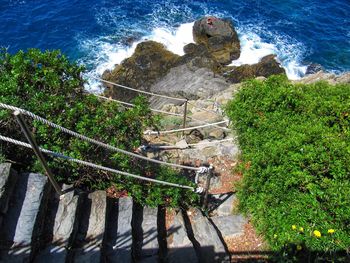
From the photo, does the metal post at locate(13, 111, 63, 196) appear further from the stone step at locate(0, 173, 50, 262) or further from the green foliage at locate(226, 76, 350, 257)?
the green foliage at locate(226, 76, 350, 257)

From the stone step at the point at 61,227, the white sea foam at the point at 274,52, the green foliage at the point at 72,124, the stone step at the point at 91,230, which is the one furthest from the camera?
the white sea foam at the point at 274,52

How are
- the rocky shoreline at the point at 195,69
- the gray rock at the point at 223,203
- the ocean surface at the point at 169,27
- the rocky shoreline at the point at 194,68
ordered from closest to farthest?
the gray rock at the point at 223,203
the rocky shoreline at the point at 195,69
the rocky shoreline at the point at 194,68
the ocean surface at the point at 169,27

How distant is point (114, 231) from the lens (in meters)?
6.56

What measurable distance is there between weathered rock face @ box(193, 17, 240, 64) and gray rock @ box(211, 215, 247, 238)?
14.4 m

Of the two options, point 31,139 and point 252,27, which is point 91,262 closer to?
point 31,139

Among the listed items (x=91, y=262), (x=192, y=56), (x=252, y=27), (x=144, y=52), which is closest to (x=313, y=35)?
(x=252, y=27)

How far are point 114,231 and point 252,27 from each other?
69.4ft

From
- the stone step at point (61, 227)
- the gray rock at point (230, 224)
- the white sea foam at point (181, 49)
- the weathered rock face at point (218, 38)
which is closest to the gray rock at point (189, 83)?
the weathered rock face at point (218, 38)

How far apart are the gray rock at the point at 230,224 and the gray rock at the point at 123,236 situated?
2.12 m

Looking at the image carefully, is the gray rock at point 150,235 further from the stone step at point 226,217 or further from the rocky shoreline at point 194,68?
the rocky shoreline at point 194,68

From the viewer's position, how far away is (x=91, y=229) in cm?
622

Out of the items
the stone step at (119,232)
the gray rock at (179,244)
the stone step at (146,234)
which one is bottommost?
the gray rock at (179,244)

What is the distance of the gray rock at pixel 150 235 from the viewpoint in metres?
6.38

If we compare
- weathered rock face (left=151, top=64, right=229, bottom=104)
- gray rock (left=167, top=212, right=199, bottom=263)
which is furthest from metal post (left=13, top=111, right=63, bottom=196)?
weathered rock face (left=151, top=64, right=229, bottom=104)
